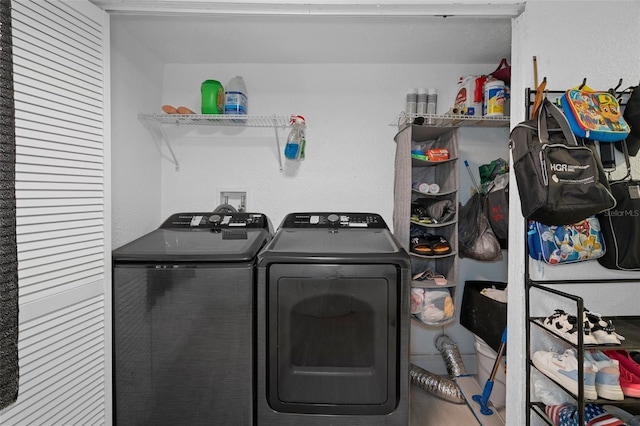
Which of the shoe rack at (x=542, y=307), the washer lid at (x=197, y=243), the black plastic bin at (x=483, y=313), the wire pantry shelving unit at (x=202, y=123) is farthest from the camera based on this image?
the wire pantry shelving unit at (x=202, y=123)

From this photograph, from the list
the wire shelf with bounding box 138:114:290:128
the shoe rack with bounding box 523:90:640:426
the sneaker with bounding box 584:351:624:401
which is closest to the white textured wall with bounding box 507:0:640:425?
the shoe rack with bounding box 523:90:640:426

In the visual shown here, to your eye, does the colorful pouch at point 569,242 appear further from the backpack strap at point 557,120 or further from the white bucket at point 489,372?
the white bucket at point 489,372

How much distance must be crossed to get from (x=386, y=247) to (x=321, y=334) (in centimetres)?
56

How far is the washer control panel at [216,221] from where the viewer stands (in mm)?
2125

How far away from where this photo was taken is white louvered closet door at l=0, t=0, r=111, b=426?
3.90ft

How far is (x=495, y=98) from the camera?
82.2 inches

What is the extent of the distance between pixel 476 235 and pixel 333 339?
4.75ft

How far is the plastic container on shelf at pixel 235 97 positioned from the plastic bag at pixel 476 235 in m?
1.89

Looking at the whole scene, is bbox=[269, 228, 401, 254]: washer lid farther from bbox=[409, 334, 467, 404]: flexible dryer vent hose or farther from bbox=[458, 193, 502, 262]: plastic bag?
bbox=[409, 334, 467, 404]: flexible dryer vent hose

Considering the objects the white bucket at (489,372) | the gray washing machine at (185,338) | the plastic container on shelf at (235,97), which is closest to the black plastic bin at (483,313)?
the white bucket at (489,372)

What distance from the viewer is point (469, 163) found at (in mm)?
2508

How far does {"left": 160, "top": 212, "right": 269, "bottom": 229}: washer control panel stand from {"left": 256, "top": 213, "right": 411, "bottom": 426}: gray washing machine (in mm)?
674

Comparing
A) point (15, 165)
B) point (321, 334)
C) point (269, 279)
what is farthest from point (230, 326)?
point (15, 165)

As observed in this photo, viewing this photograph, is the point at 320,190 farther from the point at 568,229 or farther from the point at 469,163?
the point at 568,229
